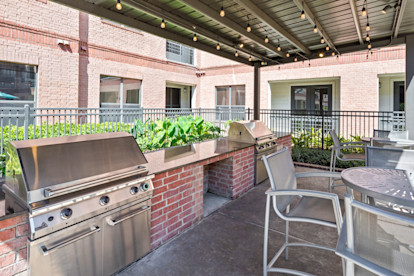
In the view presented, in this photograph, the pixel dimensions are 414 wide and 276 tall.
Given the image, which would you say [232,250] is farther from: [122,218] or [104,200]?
[104,200]

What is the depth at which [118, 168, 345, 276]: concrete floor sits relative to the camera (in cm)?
224

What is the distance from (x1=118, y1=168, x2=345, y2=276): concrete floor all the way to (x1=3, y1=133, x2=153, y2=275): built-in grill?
284 millimetres

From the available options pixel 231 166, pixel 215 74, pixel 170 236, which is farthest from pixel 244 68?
pixel 170 236

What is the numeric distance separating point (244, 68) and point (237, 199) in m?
9.68

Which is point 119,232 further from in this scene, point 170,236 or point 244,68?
point 244,68

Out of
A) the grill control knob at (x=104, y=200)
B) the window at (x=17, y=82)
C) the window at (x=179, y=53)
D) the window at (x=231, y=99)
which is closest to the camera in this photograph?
the grill control knob at (x=104, y=200)

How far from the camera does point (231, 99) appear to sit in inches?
523

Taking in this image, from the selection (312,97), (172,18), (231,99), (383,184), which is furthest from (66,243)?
(231,99)

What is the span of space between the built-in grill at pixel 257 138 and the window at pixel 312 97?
7339 millimetres

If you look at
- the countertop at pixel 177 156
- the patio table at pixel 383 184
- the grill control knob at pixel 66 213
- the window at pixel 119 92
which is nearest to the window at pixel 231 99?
the window at pixel 119 92

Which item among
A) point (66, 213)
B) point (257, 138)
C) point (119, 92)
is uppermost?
point (119, 92)

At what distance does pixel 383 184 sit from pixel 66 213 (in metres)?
2.42

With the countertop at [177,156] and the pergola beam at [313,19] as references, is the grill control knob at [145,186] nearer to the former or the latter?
the countertop at [177,156]

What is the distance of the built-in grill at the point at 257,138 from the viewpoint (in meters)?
4.62
